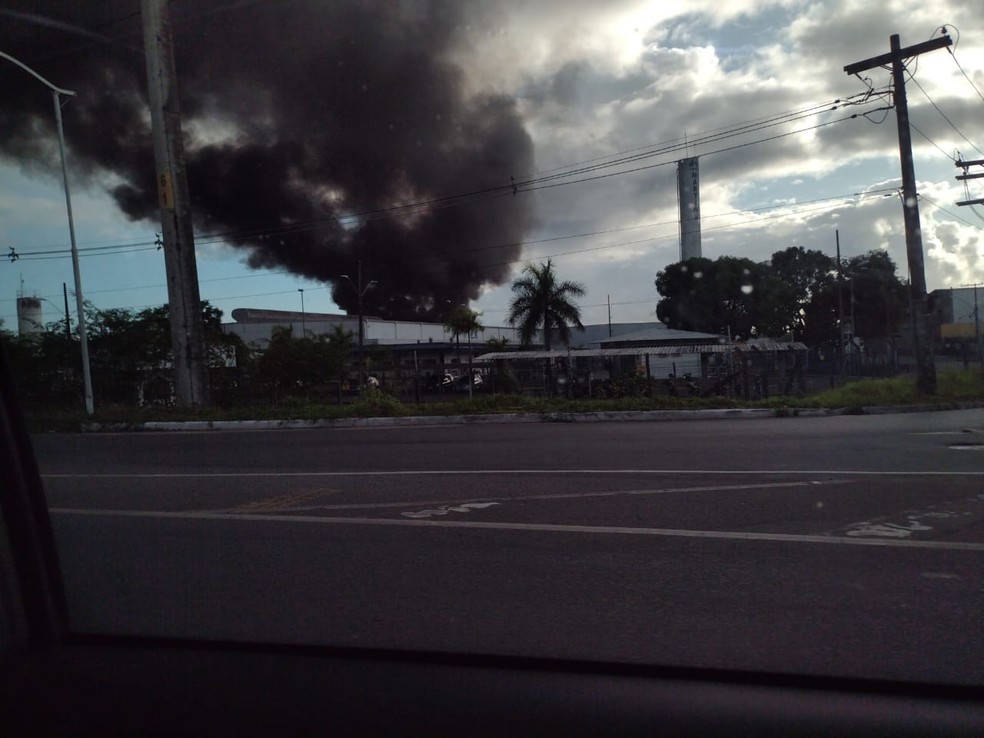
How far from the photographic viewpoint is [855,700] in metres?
Answer: 2.90

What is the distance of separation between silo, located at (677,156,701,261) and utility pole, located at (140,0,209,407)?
31194 millimetres

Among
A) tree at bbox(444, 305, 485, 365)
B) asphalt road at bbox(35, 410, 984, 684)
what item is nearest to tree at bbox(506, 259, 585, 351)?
tree at bbox(444, 305, 485, 365)

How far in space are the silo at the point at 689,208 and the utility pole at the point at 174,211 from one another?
31.2m

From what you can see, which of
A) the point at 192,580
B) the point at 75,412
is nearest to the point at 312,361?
the point at 75,412

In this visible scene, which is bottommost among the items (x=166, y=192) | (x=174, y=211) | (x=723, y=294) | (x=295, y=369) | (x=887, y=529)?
(x=887, y=529)

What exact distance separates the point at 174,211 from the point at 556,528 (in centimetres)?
1675

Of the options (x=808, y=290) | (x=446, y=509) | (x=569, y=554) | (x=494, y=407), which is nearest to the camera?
(x=569, y=554)

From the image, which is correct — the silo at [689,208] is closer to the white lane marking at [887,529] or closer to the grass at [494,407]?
the grass at [494,407]

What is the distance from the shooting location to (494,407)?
1777 centimetres

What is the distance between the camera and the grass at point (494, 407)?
1722 centimetres

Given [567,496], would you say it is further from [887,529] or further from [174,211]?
[174,211]

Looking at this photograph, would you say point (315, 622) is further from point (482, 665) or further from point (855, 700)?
point (855, 700)

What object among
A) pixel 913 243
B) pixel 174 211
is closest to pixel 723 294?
pixel 913 243

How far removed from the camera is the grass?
17.2m
